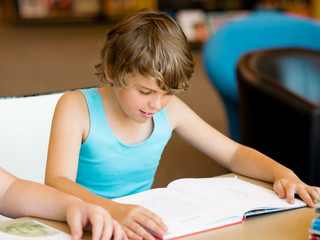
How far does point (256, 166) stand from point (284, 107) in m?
1.04

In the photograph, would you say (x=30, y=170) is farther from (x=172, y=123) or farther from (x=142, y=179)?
(x=172, y=123)

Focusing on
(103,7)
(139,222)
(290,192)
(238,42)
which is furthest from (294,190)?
(103,7)

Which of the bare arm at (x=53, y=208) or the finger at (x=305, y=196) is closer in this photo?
the bare arm at (x=53, y=208)

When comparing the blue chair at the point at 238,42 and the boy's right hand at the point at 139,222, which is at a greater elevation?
the boy's right hand at the point at 139,222

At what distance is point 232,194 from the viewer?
1.17m

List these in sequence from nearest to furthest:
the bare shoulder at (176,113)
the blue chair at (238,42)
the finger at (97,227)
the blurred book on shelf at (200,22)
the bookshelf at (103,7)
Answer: the finger at (97,227) → the bare shoulder at (176,113) → the blue chair at (238,42) → the blurred book on shelf at (200,22) → the bookshelf at (103,7)

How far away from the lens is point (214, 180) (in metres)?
1.27

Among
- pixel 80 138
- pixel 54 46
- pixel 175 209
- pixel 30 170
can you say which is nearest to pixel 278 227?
pixel 175 209

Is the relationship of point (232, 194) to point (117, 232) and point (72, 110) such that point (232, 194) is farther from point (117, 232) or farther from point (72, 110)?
Result: point (72, 110)

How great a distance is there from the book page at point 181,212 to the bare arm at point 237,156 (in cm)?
20

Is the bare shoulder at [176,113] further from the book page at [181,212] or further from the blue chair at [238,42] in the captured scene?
the blue chair at [238,42]

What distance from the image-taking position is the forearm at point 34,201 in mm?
1015

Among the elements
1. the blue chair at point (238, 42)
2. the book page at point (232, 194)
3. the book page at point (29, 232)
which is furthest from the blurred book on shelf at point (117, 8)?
the book page at point (29, 232)

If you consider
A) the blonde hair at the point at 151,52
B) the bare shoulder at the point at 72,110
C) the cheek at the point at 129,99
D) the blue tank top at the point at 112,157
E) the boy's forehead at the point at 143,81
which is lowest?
the blue tank top at the point at 112,157
